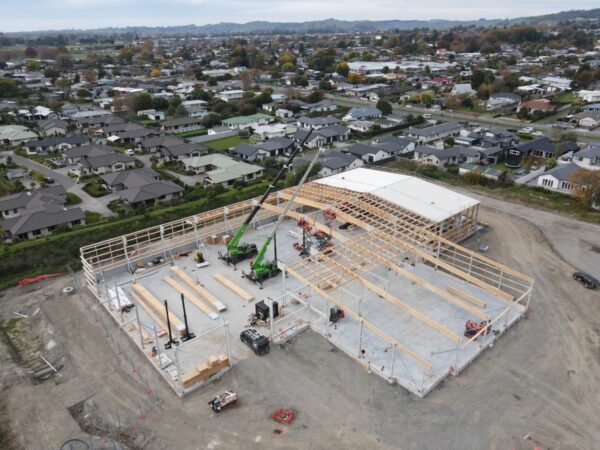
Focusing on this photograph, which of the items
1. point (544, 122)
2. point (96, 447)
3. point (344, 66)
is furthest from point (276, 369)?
point (344, 66)

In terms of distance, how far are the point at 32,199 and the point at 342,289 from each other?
2444 cm

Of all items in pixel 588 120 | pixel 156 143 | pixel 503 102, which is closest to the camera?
pixel 156 143

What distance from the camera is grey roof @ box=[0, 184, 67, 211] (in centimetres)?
3076

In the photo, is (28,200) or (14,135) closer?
(28,200)

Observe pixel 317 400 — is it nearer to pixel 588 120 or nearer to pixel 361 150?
pixel 361 150

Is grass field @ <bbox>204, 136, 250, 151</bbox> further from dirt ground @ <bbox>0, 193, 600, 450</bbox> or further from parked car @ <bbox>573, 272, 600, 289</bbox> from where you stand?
parked car @ <bbox>573, 272, 600, 289</bbox>

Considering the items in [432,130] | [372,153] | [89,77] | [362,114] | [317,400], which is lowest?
[317,400]

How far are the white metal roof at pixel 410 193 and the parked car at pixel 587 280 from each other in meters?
6.75

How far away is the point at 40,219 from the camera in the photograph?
28.2 meters

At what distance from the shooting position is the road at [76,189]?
32656 millimetres

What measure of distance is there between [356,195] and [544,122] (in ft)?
144

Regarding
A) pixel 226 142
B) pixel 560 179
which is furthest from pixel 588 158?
pixel 226 142

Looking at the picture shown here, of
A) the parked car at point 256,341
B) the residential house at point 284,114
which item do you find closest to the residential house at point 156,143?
the residential house at point 284,114

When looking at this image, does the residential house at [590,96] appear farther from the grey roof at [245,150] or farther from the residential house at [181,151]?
the residential house at [181,151]
